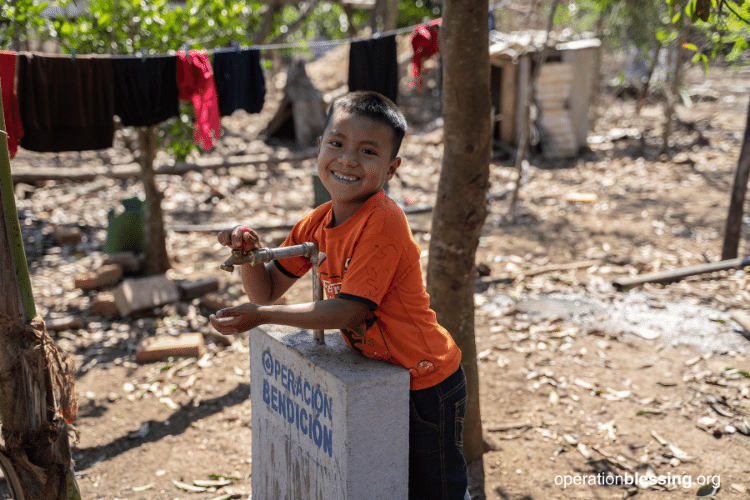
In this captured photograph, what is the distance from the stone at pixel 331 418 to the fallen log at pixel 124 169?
812 centimetres

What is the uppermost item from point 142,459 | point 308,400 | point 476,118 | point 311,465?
point 476,118

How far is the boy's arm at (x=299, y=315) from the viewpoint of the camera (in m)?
1.91

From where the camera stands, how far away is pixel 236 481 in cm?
350

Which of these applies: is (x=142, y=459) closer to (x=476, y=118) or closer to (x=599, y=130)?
(x=476, y=118)

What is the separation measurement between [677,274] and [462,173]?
13.1ft

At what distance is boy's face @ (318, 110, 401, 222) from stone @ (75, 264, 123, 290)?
5219 millimetres

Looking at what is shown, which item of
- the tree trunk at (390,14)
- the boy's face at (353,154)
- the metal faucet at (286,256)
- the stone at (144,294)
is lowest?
the stone at (144,294)

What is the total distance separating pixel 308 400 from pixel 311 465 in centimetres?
26

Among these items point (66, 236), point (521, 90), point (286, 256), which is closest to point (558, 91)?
point (521, 90)

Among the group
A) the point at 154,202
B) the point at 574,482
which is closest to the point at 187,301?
the point at 154,202

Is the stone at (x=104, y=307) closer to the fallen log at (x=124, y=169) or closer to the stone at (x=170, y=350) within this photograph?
the stone at (x=170, y=350)

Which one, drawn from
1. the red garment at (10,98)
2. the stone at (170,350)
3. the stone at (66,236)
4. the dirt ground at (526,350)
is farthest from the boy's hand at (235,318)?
the stone at (66,236)

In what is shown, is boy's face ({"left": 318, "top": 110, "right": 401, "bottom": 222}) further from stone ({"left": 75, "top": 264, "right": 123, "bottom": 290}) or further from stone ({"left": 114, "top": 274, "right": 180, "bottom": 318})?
stone ({"left": 75, "top": 264, "right": 123, "bottom": 290})

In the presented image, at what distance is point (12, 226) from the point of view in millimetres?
2264
